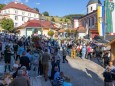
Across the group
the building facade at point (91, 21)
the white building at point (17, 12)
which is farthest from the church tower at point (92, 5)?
the white building at point (17, 12)

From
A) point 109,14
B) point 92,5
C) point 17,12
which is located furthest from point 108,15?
point 17,12

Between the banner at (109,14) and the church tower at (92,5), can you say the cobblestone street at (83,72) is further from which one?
the church tower at (92,5)

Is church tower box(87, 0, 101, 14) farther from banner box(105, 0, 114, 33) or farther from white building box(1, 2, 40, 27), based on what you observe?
banner box(105, 0, 114, 33)

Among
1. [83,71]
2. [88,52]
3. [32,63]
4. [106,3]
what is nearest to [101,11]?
[106,3]

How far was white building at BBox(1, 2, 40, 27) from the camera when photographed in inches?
4053

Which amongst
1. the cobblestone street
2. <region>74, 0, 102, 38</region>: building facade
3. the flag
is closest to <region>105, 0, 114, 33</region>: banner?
the flag

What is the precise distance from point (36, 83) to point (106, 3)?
3376 cm

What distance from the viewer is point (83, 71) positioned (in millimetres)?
25000

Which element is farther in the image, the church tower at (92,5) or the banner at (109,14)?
the church tower at (92,5)

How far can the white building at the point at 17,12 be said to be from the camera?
103 metres

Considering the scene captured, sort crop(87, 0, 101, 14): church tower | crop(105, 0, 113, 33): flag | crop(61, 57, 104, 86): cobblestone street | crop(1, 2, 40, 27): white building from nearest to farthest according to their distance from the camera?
crop(61, 57, 104, 86): cobblestone street, crop(105, 0, 113, 33): flag, crop(87, 0, 101, 14): church tower, crop(1, 2, 40, 27): white building

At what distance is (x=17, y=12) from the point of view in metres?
105

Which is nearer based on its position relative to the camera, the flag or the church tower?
the flag

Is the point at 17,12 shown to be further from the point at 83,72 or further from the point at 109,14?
the point at 83,72
